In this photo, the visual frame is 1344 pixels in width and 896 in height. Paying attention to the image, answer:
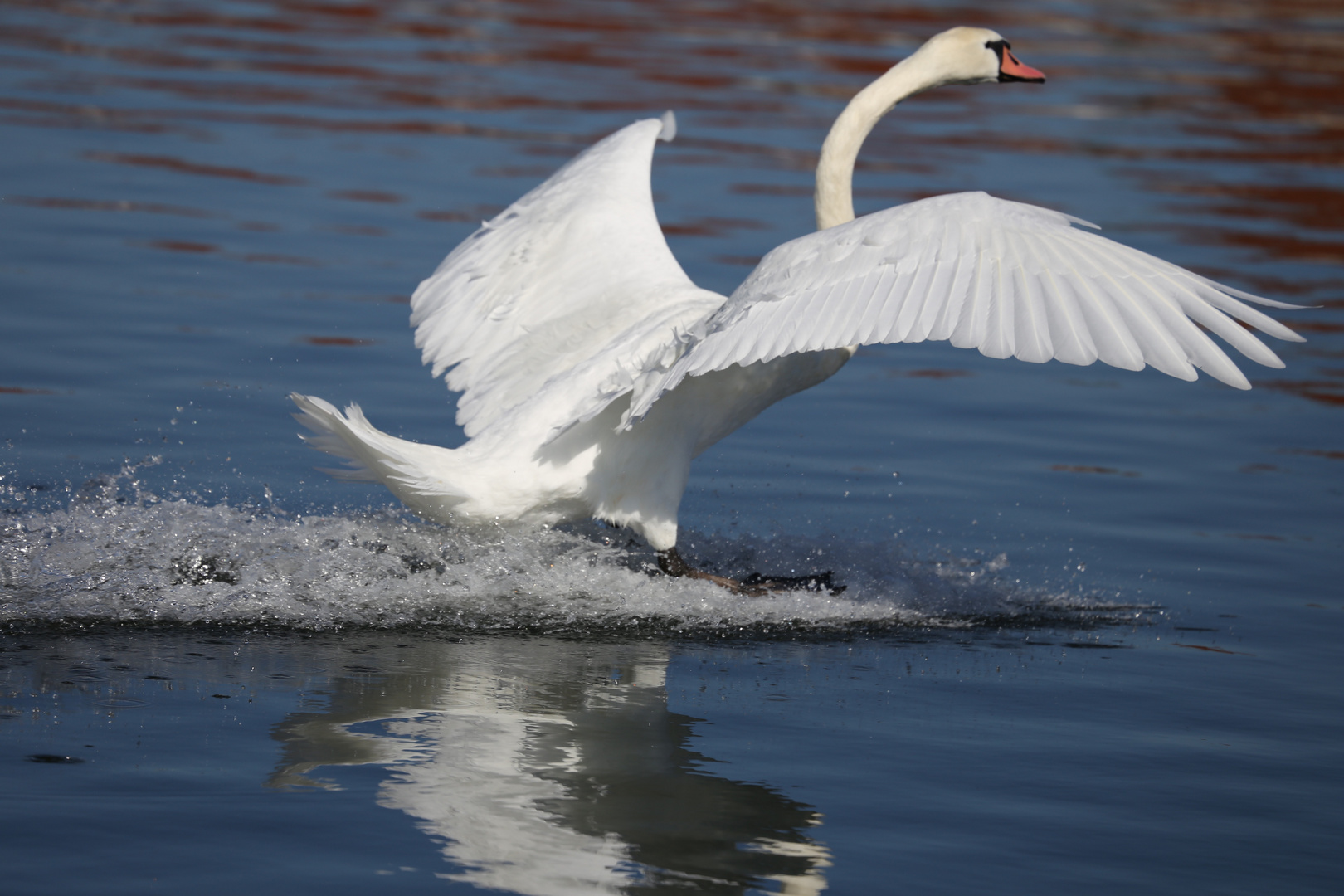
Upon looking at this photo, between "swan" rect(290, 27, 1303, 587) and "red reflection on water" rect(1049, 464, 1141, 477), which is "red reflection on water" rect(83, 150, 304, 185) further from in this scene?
"red reflection on water" rect(1049, 464, 1141, 477)

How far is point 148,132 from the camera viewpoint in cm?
1477

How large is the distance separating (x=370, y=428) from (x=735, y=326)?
4.27ft

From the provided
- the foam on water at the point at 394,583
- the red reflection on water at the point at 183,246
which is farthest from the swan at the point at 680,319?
the red reflection on water at the point at 183,246

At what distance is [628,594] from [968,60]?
3.03 metres

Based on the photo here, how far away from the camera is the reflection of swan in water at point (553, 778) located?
12.9ft

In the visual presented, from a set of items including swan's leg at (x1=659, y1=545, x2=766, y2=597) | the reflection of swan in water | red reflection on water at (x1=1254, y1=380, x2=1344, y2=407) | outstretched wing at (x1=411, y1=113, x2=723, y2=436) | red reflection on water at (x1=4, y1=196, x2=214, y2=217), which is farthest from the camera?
red reflection on water at (x1=4, y1=196, x2=214, y2=217)

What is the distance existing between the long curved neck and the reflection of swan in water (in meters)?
2.40

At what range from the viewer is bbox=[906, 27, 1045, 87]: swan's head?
7.39m

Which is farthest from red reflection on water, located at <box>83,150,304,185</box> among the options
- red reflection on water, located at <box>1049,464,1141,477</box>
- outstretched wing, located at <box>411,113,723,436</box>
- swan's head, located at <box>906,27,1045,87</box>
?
red reflection on water, located at <box>1049,464,1141,477</box>

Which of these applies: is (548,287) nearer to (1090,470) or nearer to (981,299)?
(981,299)

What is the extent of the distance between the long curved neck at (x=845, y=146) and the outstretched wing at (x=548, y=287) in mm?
684

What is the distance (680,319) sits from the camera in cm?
625

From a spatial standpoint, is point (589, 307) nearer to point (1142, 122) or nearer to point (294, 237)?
point (294, 237)

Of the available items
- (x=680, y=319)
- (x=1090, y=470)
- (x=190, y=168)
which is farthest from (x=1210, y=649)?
(x=190, y=168)
